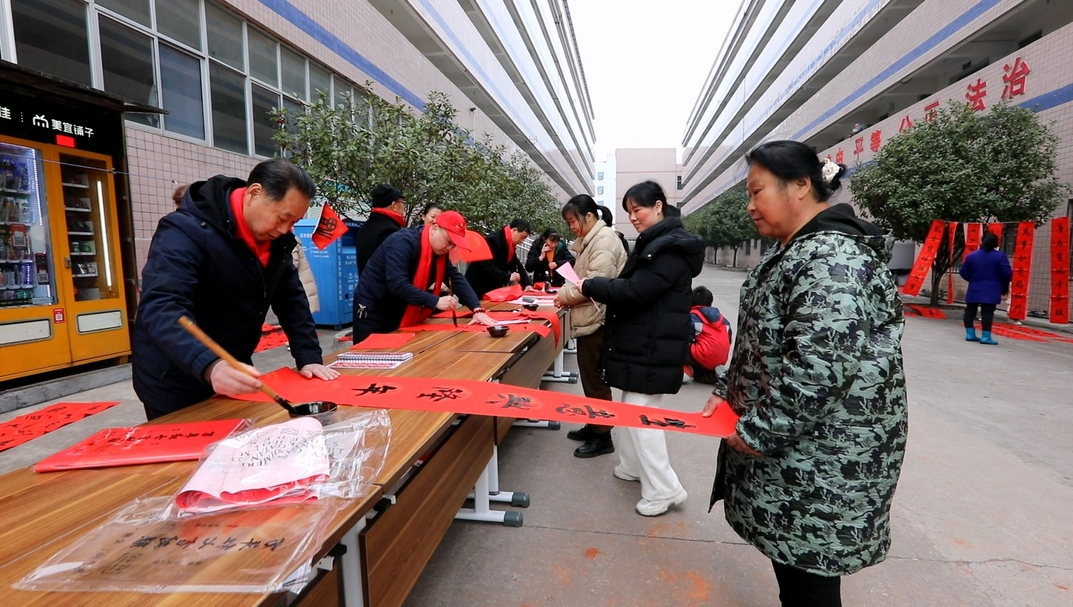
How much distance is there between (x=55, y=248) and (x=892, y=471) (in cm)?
641

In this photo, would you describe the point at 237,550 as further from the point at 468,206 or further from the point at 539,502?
the point at 468,206

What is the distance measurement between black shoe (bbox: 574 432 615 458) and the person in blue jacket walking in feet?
24.2

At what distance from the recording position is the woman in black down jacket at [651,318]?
8.95 ft

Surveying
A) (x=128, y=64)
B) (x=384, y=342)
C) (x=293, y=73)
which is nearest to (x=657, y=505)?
(x=384, y=342)

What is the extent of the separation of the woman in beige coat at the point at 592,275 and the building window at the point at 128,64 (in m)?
5.38

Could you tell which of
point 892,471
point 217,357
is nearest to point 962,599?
point 892,471

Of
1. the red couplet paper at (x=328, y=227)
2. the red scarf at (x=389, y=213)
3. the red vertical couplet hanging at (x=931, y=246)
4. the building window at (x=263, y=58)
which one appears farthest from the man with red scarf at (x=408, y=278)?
the red vertical couplet hanging at (x=931, y=246)

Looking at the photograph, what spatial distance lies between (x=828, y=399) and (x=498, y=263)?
556cm

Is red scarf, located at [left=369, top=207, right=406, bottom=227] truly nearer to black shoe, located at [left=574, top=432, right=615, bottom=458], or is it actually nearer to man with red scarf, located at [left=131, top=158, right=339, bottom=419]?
black shoe, located at [left=574, top=432, right=615, bottom=458]

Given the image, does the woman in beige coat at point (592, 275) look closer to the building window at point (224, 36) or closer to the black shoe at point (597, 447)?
the black shoe at point (597, 447)

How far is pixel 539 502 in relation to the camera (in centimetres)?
312

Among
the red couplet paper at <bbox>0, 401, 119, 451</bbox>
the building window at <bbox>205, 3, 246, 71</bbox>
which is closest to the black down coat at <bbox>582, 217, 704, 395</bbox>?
the red couplet paper at <bbox>0, 401, 119, 451</bbox>

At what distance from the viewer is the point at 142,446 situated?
145 centimetres

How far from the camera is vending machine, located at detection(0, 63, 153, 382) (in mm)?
4469
